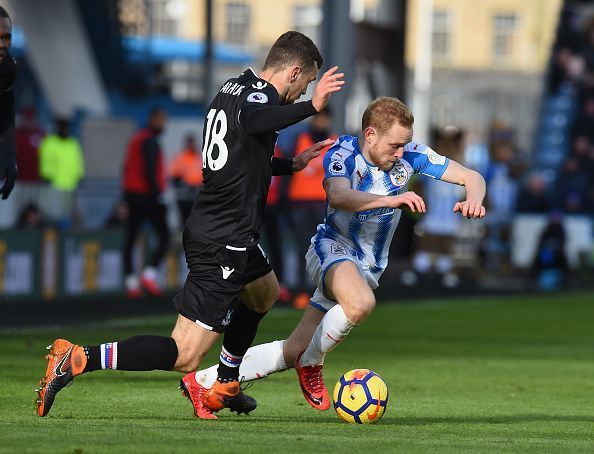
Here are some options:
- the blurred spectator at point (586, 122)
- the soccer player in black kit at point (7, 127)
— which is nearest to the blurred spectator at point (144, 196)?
the soccer player in black kit at point (7, 127)

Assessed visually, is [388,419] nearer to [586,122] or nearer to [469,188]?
[469,188]

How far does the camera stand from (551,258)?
24.5 m

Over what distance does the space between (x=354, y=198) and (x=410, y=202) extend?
52 cm

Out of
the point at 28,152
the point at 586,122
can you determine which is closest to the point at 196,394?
the point at 28,152

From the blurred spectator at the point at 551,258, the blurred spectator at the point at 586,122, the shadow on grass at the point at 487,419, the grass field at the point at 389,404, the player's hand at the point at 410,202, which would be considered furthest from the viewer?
the blurred spectator at the point at 586,122

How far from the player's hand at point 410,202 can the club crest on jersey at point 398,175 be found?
75 cm

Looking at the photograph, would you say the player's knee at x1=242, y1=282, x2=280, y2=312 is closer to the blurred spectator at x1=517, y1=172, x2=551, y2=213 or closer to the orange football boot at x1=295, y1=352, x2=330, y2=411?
the orange football boot at x1=295, y1=352, x2=330, y2=411

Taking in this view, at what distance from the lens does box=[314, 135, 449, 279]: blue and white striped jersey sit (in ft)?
27.7

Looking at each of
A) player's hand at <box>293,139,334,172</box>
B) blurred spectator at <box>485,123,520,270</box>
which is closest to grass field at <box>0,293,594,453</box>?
player's hand at <box>293,139,334,172</box>

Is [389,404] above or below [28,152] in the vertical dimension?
below

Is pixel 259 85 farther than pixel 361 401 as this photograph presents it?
No

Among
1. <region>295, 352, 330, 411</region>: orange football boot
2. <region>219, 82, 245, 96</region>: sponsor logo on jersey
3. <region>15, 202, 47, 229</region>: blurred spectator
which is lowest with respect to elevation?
<region>15, 202, 47, 229</region>: blurred spectator

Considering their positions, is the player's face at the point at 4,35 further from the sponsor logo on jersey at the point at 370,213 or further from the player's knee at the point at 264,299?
the sponsor logo on jersey at the point at 370,213

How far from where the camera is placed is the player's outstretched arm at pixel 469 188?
26.1 feet
